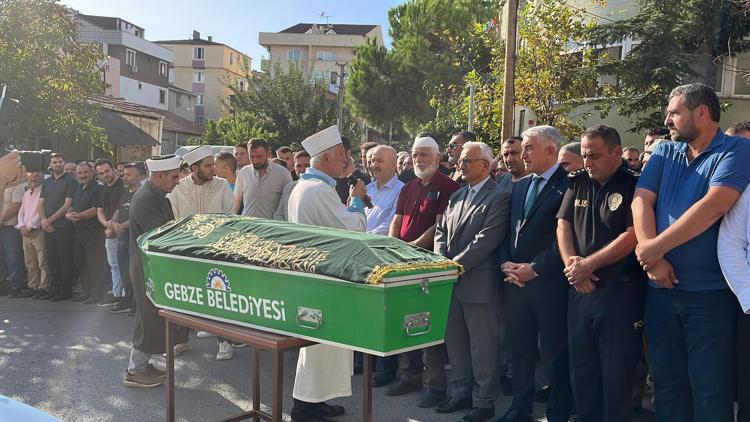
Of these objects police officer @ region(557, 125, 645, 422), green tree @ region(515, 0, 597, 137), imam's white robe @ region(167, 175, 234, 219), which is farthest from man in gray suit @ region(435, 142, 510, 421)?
green tree @ region(515, 0, 597, 137)

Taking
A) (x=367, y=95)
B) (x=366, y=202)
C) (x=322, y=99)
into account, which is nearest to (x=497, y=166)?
(x=366, y=202)

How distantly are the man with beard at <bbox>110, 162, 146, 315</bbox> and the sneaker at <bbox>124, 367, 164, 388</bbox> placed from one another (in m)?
3.13

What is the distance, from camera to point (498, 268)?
5043 millimetres

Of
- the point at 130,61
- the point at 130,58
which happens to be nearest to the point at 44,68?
the point at 130,61

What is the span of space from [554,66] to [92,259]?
10.5m

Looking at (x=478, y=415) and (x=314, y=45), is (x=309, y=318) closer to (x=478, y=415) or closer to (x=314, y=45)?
(x=478, y=415)

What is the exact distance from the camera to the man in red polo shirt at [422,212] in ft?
18.5

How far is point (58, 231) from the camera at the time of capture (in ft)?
32.1

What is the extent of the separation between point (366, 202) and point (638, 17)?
1148 centimetres

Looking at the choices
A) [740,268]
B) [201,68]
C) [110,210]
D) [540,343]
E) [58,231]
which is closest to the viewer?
[740,268]

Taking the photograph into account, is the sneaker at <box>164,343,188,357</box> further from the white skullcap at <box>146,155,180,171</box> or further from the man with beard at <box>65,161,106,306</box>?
the man with beard at <box>65,161,106,306</box>

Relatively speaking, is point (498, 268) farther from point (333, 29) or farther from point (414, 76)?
point (333, 29)

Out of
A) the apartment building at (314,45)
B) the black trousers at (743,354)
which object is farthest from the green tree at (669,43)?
the apartment building at (314,45)

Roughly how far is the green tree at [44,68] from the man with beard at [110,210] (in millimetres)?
6636
